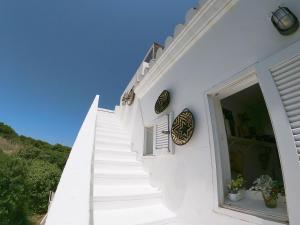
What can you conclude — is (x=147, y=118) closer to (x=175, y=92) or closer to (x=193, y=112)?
(x=175, y=92)

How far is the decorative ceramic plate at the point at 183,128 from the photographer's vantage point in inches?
92.5

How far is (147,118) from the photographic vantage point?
3.96 m

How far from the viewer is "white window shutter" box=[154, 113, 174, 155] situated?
2.81 metres

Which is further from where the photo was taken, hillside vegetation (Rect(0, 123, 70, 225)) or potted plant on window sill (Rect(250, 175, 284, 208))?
hillside vegetation (Rect(0, 123, 70, 225))

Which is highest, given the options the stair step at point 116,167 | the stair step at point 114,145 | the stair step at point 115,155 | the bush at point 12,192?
the stair step at point 114,145

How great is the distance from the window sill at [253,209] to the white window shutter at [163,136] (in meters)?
1.12

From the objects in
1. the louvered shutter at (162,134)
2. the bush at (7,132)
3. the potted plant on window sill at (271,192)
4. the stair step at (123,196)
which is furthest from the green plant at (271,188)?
the bush at (7,132)

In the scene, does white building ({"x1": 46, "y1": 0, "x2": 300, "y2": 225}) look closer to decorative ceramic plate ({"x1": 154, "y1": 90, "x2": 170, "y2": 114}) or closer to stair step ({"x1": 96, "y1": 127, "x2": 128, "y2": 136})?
decorative ceramic plate ({"x1": 154, "y1": 90, "x2": 170, "y2": 114})

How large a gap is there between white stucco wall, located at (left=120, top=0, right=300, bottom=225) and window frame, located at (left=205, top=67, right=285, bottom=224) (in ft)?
0.13

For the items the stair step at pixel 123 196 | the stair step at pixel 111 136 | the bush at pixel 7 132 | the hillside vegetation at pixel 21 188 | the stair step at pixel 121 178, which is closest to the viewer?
the stair step at pixel 123 196

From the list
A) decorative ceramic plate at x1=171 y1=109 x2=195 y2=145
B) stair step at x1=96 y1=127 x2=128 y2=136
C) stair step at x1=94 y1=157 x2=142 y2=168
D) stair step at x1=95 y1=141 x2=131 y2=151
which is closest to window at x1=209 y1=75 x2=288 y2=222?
decorative ceramic plate at x1=171 y1=109 x2=195 y2=145

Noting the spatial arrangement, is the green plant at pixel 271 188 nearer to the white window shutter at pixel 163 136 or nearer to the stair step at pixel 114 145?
the white window shutter at pixel 163 136

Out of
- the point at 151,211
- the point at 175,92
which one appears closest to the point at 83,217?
the point at 151,211

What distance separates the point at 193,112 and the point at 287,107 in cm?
118
